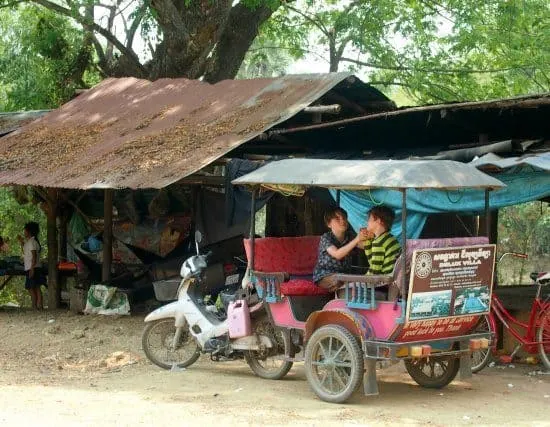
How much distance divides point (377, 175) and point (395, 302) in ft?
3.22

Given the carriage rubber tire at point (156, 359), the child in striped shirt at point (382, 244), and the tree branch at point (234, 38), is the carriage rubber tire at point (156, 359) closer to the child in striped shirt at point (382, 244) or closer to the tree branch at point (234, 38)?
the child in striped shirt at point (382, 244)

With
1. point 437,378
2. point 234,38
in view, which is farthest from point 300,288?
point 234,38

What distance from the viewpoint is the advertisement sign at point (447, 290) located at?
665 cm

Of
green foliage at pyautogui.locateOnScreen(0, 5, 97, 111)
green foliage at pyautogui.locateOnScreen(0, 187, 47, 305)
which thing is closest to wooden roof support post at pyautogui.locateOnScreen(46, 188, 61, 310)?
green foliage at pyautogui.locateOnScreen(0, 5, 97, 111)

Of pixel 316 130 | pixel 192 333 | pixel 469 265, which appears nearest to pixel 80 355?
pixel 192 333

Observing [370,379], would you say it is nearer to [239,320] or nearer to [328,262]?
[328,262]

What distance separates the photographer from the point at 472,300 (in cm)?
704

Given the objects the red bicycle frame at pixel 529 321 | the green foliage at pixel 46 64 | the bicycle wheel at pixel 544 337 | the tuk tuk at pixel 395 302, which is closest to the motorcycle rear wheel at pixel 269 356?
the tuk tuk at pixel 395 302

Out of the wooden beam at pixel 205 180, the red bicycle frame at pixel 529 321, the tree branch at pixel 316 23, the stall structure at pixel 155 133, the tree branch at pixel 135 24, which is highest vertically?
the tree branch at pixel 316 23

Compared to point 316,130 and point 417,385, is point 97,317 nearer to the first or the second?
point 316,130

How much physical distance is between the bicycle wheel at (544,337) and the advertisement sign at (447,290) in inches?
63.6

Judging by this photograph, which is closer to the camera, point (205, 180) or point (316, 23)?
point (205, 180)

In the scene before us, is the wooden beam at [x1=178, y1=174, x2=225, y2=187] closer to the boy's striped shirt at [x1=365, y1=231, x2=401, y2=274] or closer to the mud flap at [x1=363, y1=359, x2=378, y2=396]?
the boy's striped shirt at [x1=365, y1=231, x2=401, y2=274]

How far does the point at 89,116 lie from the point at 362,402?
781 cm
